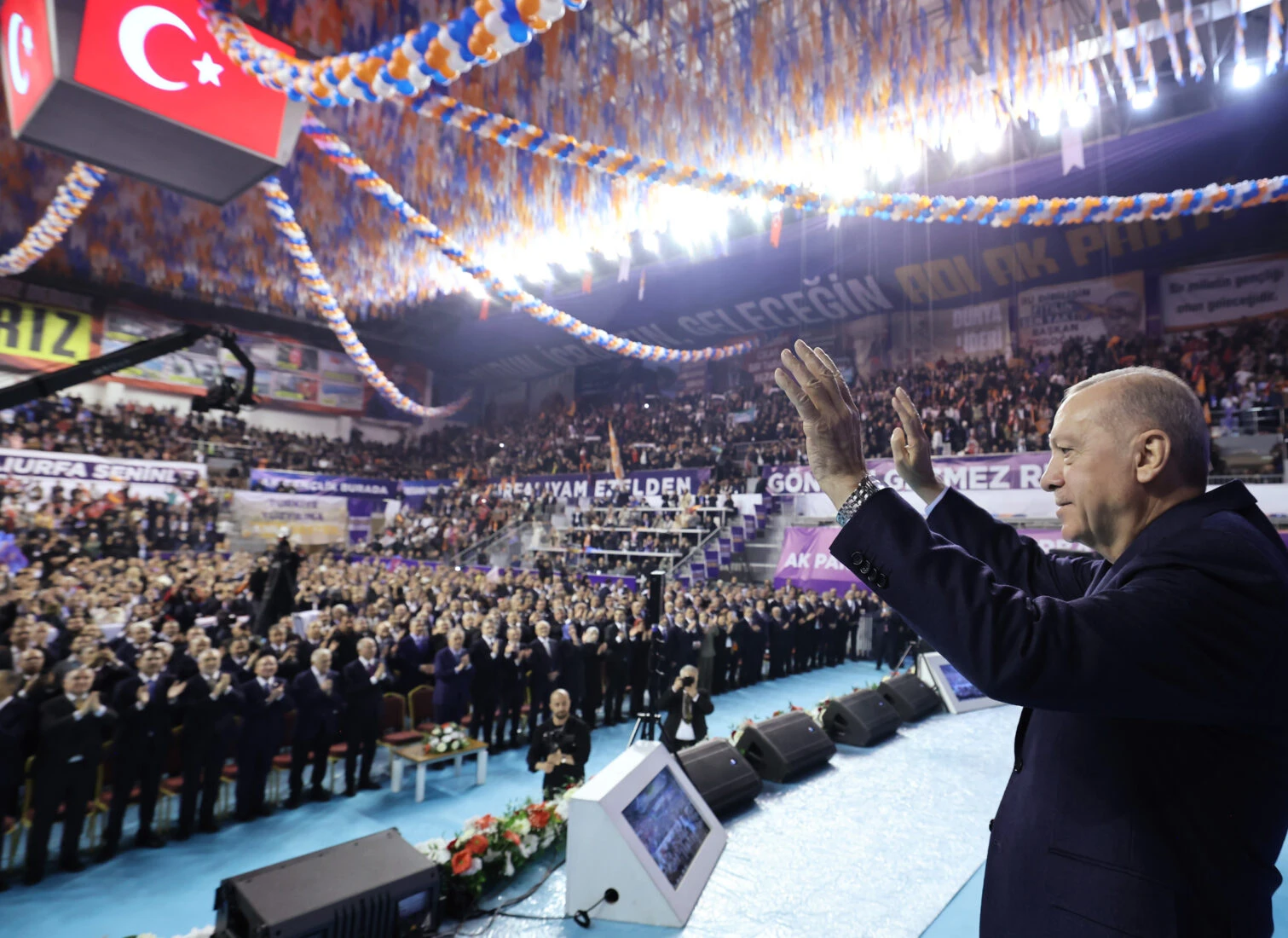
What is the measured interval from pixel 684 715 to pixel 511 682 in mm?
2448

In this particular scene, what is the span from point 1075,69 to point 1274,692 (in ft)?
29.1

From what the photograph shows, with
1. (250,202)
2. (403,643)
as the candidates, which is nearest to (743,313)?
(250,202)

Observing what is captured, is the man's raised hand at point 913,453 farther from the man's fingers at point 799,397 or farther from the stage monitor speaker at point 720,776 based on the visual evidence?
Answer: the stage monitor speaker at point 720,776

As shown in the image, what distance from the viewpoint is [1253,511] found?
117cm

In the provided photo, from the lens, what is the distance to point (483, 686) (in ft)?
27.5

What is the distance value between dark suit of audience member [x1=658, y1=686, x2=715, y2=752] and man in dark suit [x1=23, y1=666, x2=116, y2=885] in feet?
15.9

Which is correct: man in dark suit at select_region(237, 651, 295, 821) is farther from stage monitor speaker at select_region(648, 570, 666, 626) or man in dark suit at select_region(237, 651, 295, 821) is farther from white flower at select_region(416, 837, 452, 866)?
stage monitor speaker at select_region(648, 570, 666, 626)

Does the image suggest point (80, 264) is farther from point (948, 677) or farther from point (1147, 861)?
point (1147, 861)

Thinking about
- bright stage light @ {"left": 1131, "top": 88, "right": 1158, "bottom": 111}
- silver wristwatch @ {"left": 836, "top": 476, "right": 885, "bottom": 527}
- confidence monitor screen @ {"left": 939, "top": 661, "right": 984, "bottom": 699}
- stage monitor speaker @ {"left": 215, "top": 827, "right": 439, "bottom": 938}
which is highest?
bright stage light @ {"left": 1131, "top": 88, "right": 1158, "bottom": 111}

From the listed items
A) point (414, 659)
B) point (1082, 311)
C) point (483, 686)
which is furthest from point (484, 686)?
point (1082, 311)

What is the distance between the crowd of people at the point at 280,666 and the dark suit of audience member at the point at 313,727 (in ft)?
0.05

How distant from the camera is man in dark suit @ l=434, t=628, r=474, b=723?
8008mm

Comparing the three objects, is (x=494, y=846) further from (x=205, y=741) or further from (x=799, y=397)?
(x=799, y=397)

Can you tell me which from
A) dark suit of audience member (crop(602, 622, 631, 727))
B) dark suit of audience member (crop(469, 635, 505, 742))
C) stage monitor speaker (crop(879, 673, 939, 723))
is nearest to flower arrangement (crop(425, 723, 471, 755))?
dark suit of audience member (crop(469, 635, 505, 742))
